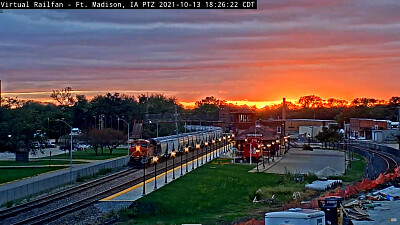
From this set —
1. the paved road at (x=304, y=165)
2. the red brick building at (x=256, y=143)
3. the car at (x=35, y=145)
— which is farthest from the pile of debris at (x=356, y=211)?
the car at (x=35, y=145)

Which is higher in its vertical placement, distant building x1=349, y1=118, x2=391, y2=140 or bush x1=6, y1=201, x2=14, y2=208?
distant building x1=349, y1=118, x2=391, y2=140

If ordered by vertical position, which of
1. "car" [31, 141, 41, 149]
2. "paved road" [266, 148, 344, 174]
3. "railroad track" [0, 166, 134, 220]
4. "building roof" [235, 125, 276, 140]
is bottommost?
"paved road" [266, 148, 344, 174]

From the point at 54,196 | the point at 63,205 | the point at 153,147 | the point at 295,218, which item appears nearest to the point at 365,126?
the point at 153,147

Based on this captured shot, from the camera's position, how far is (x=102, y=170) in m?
65.4

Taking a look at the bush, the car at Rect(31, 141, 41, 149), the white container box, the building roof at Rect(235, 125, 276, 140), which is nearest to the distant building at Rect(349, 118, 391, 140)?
the building roof at Rect(235, 125, 276, 140)

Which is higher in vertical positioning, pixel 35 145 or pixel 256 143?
pixel 256 143

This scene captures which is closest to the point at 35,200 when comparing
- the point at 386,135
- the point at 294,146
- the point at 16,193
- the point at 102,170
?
the point at 16,193

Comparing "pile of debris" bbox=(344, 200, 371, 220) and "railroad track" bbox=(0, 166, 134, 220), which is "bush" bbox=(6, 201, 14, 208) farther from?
"pile of debris" bbox=(344, 200, 371, 220)

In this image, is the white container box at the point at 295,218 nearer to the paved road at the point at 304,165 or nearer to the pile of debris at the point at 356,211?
the pile of debris at the point at 356,211

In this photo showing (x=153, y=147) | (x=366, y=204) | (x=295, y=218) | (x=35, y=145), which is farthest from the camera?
(x=35, y=145)

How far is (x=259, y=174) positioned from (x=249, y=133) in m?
27.1

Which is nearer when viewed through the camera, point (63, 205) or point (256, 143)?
point (63, 205)

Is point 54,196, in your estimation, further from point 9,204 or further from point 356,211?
point 356,211

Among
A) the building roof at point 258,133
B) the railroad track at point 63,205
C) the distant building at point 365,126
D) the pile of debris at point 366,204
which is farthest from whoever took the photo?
the distant building at point 365,126
